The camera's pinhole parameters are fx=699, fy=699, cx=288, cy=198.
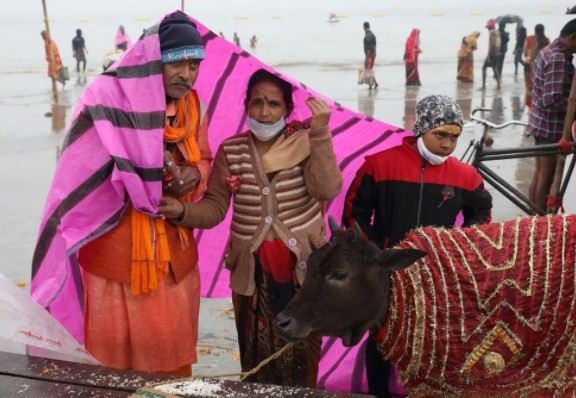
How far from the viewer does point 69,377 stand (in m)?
2.50

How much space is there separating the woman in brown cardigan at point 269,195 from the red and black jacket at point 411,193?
0.25 m

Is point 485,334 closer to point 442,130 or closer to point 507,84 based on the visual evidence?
point 442,130

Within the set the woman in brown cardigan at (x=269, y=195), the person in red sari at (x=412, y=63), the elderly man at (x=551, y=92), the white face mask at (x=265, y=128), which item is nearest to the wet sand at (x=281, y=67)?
the person in red sari at (x=412, y=63)

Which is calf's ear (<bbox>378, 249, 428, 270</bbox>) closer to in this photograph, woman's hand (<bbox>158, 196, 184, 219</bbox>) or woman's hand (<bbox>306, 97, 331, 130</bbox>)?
woman's hand (<bbox>306, 97, 331, 130</bbox>)

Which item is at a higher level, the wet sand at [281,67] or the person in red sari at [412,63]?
the person in red sari at [412,63]

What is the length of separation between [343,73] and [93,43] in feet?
78.3

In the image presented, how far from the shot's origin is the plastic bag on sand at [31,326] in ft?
9.18

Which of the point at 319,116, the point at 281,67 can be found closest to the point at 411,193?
the point at 319,116

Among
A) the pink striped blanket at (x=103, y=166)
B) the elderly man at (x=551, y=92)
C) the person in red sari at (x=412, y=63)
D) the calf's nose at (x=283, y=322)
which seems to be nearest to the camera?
the calf's nose at (x=283, y=322)

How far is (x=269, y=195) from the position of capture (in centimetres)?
303

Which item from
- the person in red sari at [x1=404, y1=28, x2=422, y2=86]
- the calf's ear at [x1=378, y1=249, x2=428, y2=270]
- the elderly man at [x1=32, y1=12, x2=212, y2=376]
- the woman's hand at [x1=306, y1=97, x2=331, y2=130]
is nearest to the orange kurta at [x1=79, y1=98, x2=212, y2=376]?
the elderly man at [x1=32, y1=12, x2=212, y2=376]

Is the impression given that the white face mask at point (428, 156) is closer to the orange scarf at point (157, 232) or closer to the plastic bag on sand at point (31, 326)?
the orange scarf at point (157, 232)

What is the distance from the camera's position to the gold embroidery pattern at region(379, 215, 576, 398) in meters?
2.51

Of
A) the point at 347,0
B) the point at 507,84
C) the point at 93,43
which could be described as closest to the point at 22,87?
the point at 507,84
